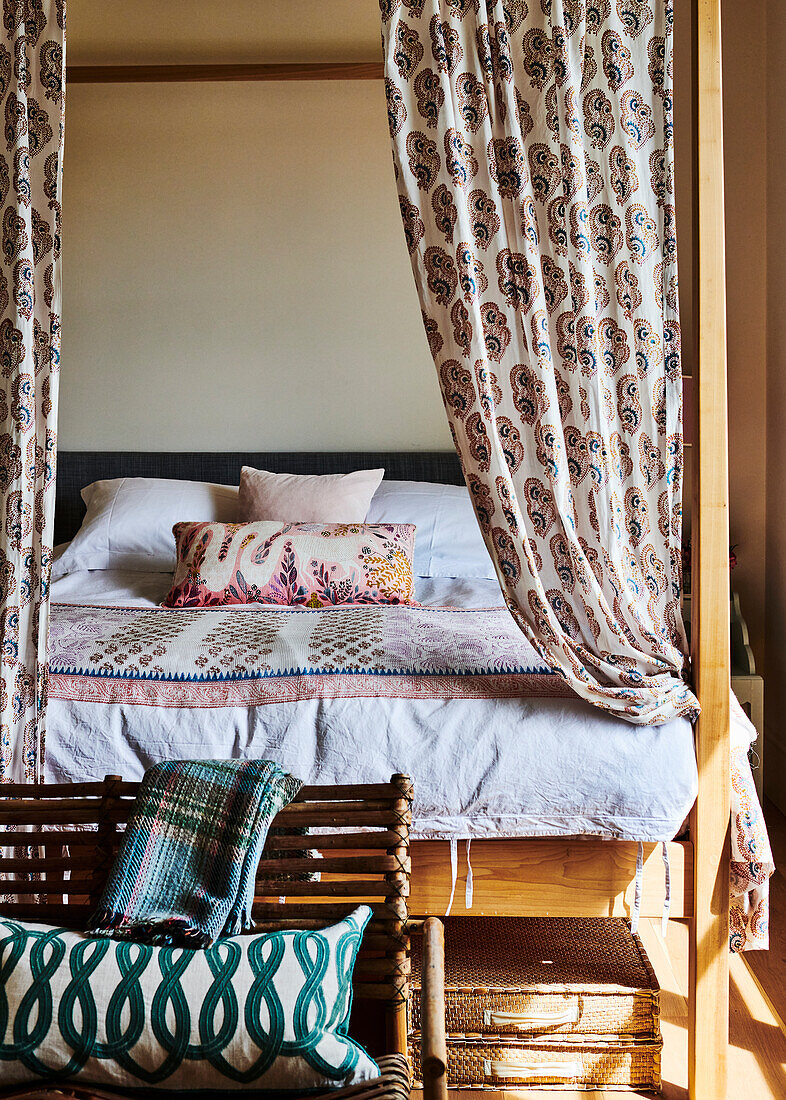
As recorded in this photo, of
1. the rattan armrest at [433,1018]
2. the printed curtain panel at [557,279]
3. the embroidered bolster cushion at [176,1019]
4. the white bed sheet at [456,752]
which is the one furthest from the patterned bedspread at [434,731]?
the embroidered bolster cushion at [176,1019]

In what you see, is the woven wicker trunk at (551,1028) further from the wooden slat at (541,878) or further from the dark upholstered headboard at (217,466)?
the dark upholstered headboard at (217,466)

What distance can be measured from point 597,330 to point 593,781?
→ 2.92ft

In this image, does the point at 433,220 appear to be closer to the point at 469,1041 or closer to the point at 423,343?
the point at 469,1041

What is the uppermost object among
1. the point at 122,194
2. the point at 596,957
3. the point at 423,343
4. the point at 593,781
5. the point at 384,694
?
the point at 122,194

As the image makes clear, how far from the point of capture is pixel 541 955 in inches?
83.4

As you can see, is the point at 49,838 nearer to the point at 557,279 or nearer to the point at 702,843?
the point at 702,843

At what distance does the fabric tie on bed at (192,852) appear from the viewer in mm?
1507

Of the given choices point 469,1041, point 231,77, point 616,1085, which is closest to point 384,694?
point 469,1041

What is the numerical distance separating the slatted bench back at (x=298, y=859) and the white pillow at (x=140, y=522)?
180 cm

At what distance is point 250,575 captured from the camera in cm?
287

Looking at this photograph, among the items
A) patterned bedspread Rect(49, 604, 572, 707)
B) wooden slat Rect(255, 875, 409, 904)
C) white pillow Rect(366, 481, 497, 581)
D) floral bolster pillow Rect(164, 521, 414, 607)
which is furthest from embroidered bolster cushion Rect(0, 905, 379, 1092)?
white pillow Rect(366, 481, 497, 581)

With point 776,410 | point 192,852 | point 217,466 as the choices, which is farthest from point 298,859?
point 776,410

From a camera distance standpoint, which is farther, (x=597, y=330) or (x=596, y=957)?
(x=596, y=957)

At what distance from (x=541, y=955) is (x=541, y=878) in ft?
0.84
